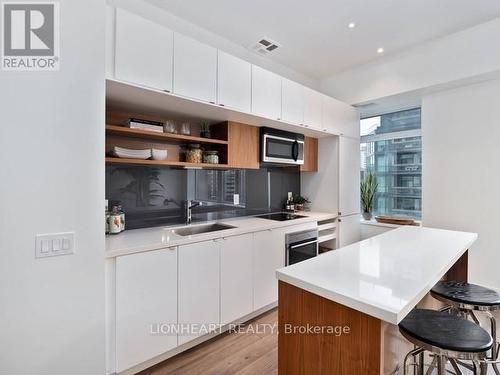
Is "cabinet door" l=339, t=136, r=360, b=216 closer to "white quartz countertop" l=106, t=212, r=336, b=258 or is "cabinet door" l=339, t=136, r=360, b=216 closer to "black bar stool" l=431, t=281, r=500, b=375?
"white quartz countertop" l=106, t=212, r=336, b=258

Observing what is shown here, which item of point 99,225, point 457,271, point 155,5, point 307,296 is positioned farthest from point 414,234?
point 155,5

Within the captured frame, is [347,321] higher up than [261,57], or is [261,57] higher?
[261,57]

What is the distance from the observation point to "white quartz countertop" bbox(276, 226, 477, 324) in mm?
916

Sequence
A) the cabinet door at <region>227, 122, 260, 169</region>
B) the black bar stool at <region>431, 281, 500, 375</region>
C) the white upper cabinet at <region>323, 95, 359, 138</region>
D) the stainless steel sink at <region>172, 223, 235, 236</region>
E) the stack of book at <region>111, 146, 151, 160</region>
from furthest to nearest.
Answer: the white upper cabinet at <region>323, 95, 359, 138</region> < the cabinet door at <region>227, 122, 260, 169</region> < the stainless steel sink at <region>172, 223, 235, 236</region> < the stack of book at <region>111, 146, 151, 160</region> < the black bar stool at <region>431, 281, 500, 375</region>

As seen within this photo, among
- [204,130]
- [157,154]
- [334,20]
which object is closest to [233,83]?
[204,130]

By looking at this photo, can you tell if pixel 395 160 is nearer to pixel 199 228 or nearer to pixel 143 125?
pixel 199 228

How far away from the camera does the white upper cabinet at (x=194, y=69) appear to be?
1.91 metres

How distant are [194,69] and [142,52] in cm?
41

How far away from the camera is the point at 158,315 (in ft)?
5.73

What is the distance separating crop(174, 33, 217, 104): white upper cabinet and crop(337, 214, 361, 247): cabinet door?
244cm

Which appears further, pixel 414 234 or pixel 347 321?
pixel 414 234

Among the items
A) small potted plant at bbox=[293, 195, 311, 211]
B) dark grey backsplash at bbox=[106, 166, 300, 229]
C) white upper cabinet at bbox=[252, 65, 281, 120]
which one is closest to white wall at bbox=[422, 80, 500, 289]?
small potted plant at bbox=[293, 195, 311, 211]

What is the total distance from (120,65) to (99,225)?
1.03 metres

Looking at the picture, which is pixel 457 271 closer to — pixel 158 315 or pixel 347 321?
pixel 347 321
